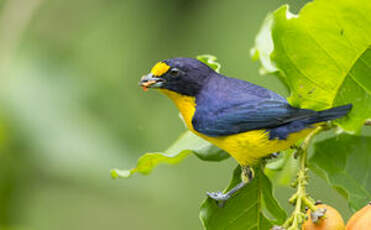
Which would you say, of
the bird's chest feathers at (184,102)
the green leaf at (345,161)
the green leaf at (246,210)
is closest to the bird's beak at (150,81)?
the bird's chest feathers at (184,102)

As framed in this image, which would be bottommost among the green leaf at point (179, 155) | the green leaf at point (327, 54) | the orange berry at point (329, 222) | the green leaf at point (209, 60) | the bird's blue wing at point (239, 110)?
the green leaf at point (179, 155)

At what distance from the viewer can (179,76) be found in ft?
11.8

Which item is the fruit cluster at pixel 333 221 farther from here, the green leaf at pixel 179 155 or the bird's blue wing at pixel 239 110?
the green leaf at pixel 179 155

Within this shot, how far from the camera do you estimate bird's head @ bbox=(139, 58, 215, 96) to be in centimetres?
354

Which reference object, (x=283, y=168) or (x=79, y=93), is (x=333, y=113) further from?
(x=79, y=93)

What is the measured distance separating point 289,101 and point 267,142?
314 millimetres

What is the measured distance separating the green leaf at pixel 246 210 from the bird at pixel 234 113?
0.05 m

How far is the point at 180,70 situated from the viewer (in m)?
3.59

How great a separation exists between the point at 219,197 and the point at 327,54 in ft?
3.07

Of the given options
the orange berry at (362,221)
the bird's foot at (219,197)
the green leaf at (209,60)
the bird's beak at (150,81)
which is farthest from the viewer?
the green leaf at (209,60)

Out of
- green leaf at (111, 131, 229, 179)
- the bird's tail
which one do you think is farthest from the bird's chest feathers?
the bird's tail

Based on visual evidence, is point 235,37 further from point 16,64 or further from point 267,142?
point 267,142

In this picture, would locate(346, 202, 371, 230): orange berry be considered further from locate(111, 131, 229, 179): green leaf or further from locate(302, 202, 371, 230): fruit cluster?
locate(111, 131, 229, 179): green leaf

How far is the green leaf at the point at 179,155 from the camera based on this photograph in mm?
3215
